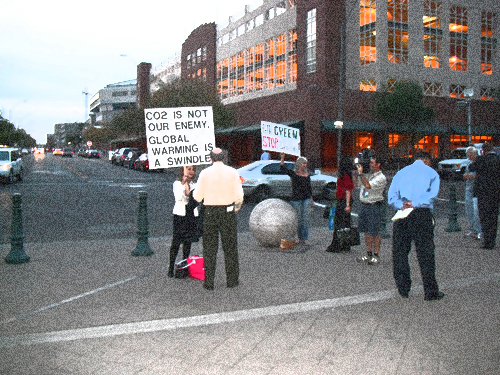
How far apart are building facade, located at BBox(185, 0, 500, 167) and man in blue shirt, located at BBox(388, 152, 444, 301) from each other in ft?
104

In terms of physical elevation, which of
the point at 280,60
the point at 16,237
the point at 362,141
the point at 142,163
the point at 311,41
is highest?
the point at 280,60

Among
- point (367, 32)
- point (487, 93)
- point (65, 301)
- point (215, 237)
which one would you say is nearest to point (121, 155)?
point (367, 32)

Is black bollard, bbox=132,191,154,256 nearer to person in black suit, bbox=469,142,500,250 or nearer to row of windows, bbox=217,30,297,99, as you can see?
person in black suit, bbox=469,142,500,250

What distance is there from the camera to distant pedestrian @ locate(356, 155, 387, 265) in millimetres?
8070

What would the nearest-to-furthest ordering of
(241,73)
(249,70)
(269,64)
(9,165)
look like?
(9,165)
(269,64)
(249,70)
(241,73)

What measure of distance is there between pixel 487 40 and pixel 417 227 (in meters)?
51.2

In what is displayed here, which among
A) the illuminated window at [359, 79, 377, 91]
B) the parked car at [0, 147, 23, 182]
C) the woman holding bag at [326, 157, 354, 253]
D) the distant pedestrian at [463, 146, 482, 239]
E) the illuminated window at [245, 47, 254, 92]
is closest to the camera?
the woman holding bag at [326, 157, 354, 253]

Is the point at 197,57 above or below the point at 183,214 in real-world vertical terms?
above

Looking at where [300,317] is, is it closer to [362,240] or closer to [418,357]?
[418,357]

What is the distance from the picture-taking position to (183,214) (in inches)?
279

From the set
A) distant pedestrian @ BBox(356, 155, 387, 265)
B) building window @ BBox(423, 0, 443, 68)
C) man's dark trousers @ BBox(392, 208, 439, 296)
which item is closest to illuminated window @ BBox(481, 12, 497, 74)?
building window @ BBox(423, 0, 443, 68)

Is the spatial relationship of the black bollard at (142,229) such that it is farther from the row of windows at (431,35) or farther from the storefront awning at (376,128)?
the row of windows at (431,35)

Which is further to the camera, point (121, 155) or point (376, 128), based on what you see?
point (121, 155)

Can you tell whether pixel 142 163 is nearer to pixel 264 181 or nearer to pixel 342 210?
pixel 264 181
